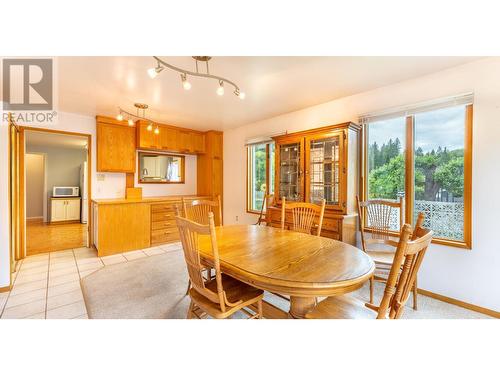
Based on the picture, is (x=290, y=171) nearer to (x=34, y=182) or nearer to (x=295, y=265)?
(x=295, y=265)

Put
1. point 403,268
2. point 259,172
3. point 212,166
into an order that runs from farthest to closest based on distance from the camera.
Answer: point 212,166 → point 259,172 → point 403,268

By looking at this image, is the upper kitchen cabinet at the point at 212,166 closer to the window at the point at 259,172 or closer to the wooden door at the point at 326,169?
the window at the point at 259,172

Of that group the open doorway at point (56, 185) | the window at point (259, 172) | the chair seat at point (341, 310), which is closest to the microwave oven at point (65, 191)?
the open doorway at point (56, 185)

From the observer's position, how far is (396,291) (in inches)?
38.6

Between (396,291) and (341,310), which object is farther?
(341,310)

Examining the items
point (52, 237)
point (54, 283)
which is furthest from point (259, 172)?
point (52, 237)

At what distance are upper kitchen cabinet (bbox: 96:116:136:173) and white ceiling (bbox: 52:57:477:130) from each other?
0.27 metres

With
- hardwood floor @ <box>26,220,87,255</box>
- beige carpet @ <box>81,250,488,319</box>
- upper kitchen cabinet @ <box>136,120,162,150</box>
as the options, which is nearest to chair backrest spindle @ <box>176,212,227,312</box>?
beige carpet @ <box>81,250,488,319</box>

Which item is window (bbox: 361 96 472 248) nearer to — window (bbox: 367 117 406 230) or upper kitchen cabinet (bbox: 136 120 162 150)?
window (bbox: 367 117 406 230)

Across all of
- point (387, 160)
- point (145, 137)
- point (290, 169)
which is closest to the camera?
point (387, 160)

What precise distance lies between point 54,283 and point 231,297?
8.01ft

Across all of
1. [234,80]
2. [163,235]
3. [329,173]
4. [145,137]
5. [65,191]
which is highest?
[234,80]

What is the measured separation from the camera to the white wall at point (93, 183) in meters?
2.34
